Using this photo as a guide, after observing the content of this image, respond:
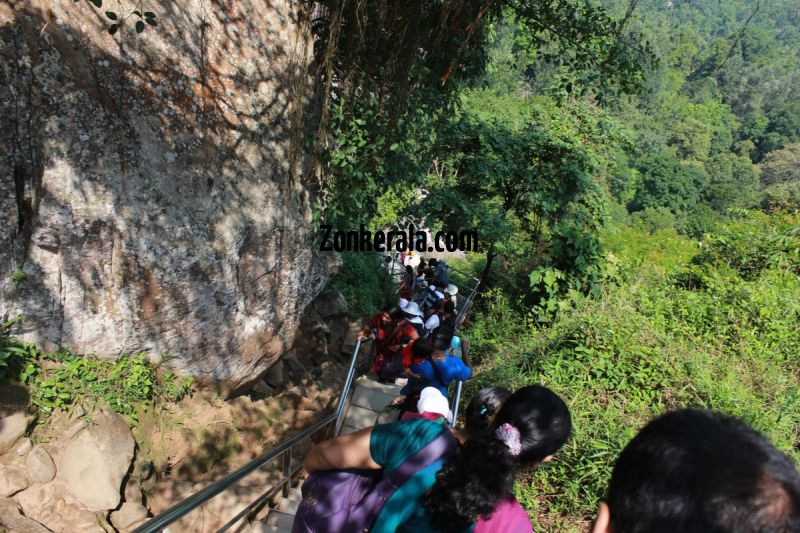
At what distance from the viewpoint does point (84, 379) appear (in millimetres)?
3861

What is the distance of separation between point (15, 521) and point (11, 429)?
25.1 inches

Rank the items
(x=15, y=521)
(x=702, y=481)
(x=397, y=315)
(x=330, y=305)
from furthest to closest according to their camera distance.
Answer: (x=330, y=305), (x=397, y=315), (x=15, y=521), (x=702, y=481)

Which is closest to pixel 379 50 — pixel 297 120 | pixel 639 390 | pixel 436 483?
pixel 297 120

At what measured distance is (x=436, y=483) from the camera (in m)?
1.44

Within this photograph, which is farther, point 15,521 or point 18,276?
point 18,276

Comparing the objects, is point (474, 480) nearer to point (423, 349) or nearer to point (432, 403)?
point (432, 403)

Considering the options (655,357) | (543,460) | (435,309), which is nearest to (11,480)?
(543,460)

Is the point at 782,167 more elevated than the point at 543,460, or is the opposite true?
the point at 782,167

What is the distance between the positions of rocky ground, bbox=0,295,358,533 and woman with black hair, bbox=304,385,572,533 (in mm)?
2464

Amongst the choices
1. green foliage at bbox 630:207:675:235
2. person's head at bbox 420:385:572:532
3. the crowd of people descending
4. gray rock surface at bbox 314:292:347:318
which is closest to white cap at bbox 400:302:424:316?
the crowd of people descending

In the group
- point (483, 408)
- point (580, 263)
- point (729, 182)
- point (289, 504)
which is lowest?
point (289, 504)

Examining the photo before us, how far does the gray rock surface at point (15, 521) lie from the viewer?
2.93 meters

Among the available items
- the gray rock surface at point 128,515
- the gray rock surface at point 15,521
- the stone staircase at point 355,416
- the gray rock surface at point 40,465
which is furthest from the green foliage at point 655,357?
the gray rock surface at point 40,465

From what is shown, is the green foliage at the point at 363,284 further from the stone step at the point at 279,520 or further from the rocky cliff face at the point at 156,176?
the stone step at the point at 279,520
